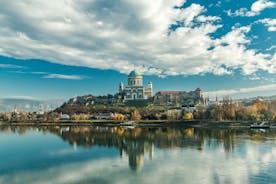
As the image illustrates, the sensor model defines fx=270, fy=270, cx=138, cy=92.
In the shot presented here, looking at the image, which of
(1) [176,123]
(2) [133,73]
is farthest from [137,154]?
(2) [133,73]

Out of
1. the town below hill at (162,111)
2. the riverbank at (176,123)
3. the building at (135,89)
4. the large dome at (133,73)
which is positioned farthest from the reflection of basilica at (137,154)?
the large dome at (133,73)

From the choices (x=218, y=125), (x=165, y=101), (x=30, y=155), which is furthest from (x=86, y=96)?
(x=30, y=155)

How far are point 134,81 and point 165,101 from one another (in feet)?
46.9

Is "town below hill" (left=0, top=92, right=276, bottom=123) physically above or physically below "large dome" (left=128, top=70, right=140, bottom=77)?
below

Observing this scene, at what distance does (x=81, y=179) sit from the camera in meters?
12.2

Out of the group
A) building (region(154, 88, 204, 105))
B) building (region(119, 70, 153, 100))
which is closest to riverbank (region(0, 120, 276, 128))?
building (region(154, 88, 204, 105))

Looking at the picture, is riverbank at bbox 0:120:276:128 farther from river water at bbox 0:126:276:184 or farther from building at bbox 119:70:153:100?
building at bbox 119:70:153:100

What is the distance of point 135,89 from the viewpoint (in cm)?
9381

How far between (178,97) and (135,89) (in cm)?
1506

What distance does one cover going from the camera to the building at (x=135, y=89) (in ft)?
306

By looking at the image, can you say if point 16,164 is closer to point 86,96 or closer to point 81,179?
point 81,179

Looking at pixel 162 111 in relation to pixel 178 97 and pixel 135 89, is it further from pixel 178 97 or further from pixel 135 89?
pixel 135 89

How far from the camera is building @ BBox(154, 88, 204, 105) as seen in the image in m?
87.2

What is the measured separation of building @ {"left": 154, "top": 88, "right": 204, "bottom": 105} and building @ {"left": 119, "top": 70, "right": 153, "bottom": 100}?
5.09 meters
